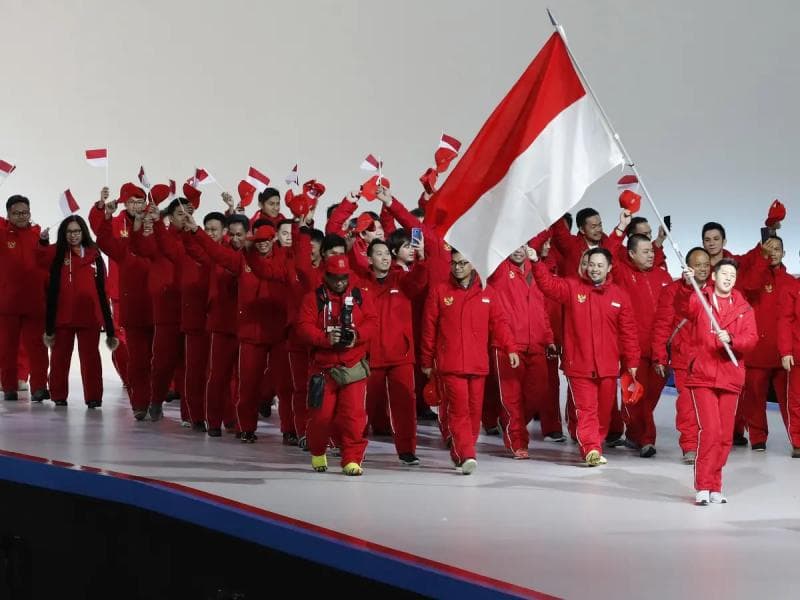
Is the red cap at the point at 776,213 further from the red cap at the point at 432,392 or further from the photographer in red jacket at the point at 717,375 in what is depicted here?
the red cap at the point at 432,392

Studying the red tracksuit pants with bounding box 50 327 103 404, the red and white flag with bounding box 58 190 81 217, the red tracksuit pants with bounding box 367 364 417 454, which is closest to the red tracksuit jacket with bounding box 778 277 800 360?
the red tracksuit pants with bounding box 367 364 417 454

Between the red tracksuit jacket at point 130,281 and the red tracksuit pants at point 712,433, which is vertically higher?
the red tracksuit jacket at point 130,281

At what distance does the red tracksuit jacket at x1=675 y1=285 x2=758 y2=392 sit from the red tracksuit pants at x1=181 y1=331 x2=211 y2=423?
Result: 12.4ft

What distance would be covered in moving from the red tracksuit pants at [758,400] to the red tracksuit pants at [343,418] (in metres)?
2.99

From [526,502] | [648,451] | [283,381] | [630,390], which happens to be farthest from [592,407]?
[283,381]

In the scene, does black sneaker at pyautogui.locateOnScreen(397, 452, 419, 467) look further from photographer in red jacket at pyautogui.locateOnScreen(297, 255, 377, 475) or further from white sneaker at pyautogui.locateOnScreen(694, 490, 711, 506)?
white sneaker at pyautogui.locateOnScreen(694, 490, 711, 506)

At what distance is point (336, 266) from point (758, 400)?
3272 millimetres

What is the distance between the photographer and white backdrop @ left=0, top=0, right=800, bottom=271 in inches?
504

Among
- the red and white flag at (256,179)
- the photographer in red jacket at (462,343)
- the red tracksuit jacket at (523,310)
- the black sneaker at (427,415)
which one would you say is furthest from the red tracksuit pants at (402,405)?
the red and white flag at (256,179)

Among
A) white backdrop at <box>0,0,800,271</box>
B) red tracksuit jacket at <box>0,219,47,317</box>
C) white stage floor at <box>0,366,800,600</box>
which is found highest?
white backdrop at <box>0,0,800,271</box>

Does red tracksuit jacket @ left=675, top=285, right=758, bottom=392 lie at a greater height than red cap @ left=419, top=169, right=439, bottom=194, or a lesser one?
lesser

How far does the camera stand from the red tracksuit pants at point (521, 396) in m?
8.05

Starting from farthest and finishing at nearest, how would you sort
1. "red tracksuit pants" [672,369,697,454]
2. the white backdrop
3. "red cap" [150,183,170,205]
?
the white backdrop
"red cap" [150,183,170,205]
"red tracksuit pants" [672,369,697,454]

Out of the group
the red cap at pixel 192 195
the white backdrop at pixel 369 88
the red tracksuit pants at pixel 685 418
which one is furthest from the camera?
the white backdrop at pixel 369 88
